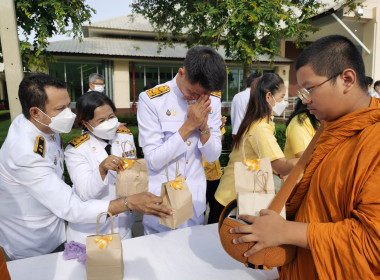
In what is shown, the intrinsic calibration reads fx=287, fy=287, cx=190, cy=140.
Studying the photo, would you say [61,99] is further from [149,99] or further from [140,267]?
[140,267]

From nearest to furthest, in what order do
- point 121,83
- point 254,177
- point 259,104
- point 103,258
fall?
point 103,258
point 254,177
point 259,104
point 121,83

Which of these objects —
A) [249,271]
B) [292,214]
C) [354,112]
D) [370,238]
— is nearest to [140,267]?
[249,271]

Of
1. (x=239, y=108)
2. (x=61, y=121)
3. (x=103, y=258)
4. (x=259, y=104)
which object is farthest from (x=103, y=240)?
(x=239, y=108)

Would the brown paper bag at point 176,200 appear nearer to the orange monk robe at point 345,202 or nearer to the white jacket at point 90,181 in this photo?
the white jacket at point 90,181

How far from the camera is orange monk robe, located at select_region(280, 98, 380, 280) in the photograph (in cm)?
87

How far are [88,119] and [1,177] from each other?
0.67 metres

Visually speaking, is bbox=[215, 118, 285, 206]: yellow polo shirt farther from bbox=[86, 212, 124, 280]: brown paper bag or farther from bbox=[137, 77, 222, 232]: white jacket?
bbox=[86, 212, 124, 280]: brown paper bag

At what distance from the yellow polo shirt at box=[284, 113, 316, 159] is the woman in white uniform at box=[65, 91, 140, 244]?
1297 mm

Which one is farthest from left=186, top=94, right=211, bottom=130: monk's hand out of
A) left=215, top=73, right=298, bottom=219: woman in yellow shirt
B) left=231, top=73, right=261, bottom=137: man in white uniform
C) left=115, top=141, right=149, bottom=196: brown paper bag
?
left=231, top=73, right=261, bottom=137: man in white uniform

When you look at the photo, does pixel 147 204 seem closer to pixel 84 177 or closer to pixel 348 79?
pixel 84 177

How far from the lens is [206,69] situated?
1.62 meters

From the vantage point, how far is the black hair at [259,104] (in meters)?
2.24

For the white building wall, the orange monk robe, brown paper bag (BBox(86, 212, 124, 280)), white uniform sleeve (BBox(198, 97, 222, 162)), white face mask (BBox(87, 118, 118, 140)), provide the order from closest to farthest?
the orange monk robe → brown paper bag (BBox(86, 212, 124, 280)) → white uniform sleeve (BBox(198, 97, 222, 162)) → white face mask (BBox(87, 118, 118, 140)) → the white building wall

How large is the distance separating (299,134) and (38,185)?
188cm
